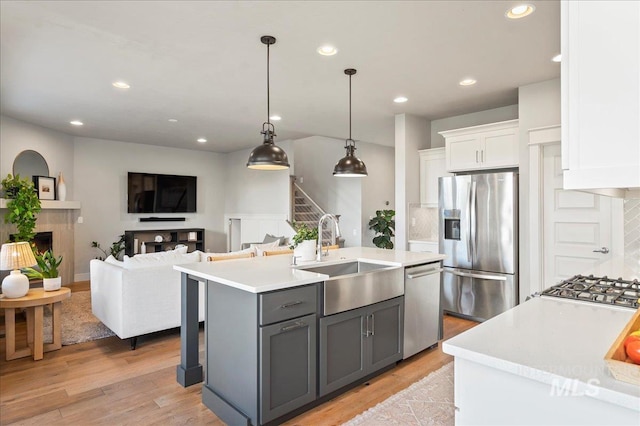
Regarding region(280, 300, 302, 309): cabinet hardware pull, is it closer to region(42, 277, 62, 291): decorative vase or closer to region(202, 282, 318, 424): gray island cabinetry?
region(202, 282, 318, 424): gray island cabinetry

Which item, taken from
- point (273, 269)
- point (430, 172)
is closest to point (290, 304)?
point (273, 269)

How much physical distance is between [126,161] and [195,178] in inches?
58.0

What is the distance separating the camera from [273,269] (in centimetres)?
270

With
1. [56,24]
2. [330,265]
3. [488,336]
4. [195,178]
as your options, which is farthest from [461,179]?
[195,178]

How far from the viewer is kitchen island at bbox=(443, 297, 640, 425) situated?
0.88 meters

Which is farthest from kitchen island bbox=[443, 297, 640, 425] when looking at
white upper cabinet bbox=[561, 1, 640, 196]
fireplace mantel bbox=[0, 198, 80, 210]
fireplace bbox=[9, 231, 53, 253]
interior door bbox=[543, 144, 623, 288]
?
fireplace bbox=[9, 231, 53, 253]

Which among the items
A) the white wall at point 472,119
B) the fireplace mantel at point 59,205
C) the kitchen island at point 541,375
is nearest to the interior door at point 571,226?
the white wall at point 472,119

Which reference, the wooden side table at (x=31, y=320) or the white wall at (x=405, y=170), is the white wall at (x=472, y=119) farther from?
the wooden side table at (x=31, y=320)

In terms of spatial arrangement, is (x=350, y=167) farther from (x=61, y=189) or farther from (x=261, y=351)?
(x=61, y=189)

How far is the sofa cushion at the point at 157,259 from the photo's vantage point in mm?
3607

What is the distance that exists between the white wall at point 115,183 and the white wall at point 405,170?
5.27 meters

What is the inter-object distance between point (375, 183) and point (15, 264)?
21.4 feet

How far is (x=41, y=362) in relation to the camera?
328 centimetres

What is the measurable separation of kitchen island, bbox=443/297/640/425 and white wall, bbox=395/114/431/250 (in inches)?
156
